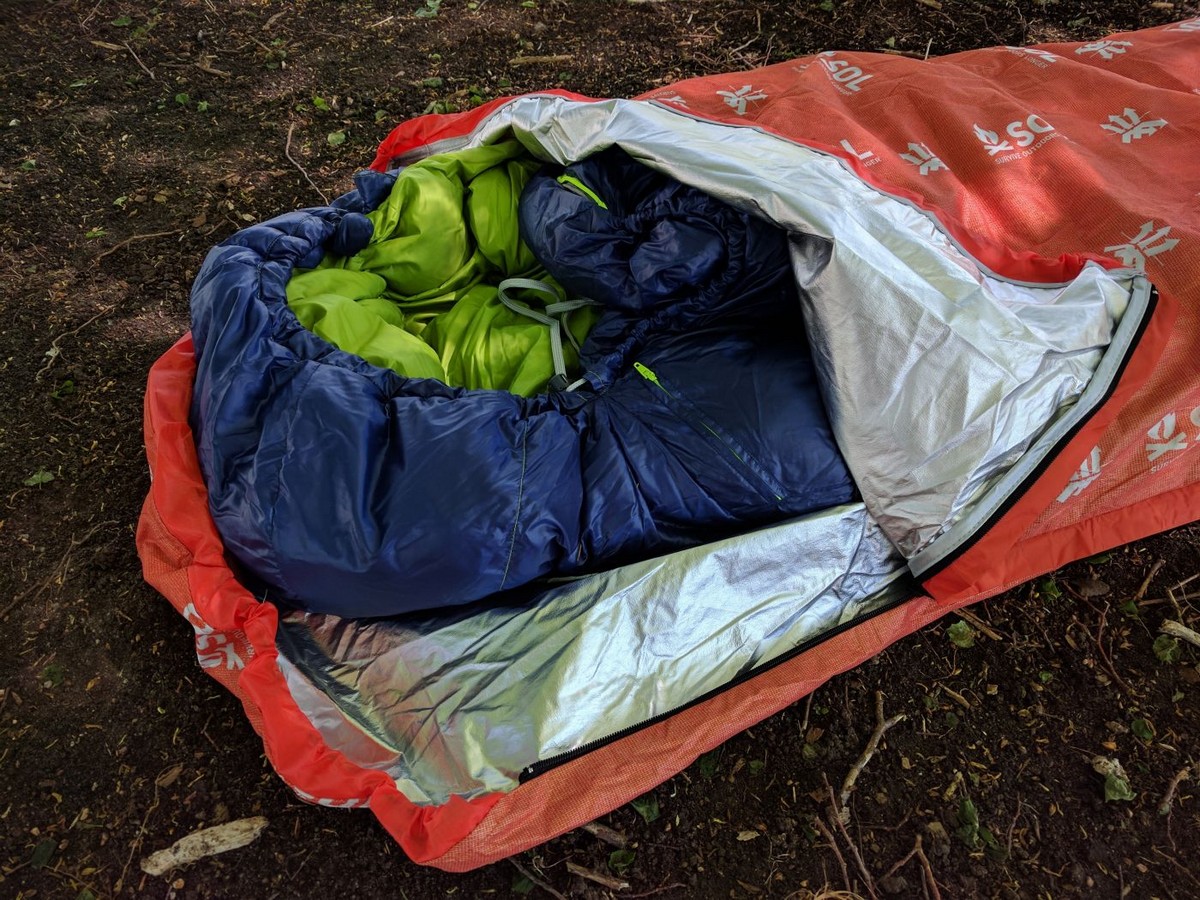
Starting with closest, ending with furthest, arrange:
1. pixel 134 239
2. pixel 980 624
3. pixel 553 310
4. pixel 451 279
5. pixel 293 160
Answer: pixel 980 624, pixel 553 310, pixel 451 279, pixel 134 239, pixel 293 160

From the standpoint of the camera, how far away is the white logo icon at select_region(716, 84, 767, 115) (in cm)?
221

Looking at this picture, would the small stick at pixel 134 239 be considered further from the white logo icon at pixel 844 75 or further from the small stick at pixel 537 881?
the small stick at pixel 537 881

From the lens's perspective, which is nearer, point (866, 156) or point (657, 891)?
point (657, 891)

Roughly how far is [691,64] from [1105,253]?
186 centimetres

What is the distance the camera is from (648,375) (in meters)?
1.65

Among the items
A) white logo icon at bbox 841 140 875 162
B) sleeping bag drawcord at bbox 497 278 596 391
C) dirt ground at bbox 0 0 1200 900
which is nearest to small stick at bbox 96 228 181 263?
dirt ground at bbox 0 0 1200 900

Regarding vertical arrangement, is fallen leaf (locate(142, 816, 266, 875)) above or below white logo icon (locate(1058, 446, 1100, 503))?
below

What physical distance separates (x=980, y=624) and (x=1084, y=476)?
396 mm

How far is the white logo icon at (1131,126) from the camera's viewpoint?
1.98m

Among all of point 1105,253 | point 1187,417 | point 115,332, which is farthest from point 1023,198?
point 115,332

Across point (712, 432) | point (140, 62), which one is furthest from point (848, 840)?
point (140, 62)

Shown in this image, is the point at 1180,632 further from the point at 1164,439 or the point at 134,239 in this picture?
the point at 134,239

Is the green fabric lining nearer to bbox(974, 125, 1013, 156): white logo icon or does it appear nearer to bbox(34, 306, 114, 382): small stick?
bbox(34, 306, 114, 382): small stick

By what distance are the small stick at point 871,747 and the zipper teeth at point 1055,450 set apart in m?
0.37
